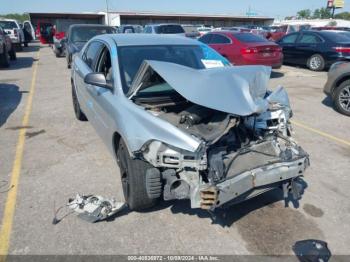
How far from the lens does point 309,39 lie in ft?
43.3

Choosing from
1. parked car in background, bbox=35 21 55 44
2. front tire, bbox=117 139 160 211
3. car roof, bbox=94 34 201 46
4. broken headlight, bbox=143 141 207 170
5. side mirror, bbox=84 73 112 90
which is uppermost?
car roof, bbox=94 34 201 46

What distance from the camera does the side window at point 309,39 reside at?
1293cm

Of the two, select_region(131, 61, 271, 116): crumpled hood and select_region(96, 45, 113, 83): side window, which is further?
select_region(96, 45, 113, 83): side window

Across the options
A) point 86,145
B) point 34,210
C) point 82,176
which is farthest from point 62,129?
point 34,210

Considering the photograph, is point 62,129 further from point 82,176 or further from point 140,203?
point 140,203

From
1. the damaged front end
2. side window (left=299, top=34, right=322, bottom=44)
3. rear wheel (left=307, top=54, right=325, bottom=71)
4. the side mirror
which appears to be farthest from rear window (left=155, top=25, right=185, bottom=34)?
the damaged front end

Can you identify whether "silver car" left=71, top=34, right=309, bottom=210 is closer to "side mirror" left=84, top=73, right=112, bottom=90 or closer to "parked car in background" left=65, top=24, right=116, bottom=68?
"side mirror" left=84, top=73, right=112, bottom=90

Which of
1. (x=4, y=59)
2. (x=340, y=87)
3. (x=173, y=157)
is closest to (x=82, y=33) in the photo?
(x=4, y=59)

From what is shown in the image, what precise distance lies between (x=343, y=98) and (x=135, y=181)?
229 inches

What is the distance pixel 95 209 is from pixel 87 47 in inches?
129

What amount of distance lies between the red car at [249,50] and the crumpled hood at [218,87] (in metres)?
7.57

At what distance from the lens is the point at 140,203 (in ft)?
11.0

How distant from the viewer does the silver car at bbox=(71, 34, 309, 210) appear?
2.94 m

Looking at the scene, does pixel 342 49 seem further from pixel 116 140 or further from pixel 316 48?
pixel 116 140
